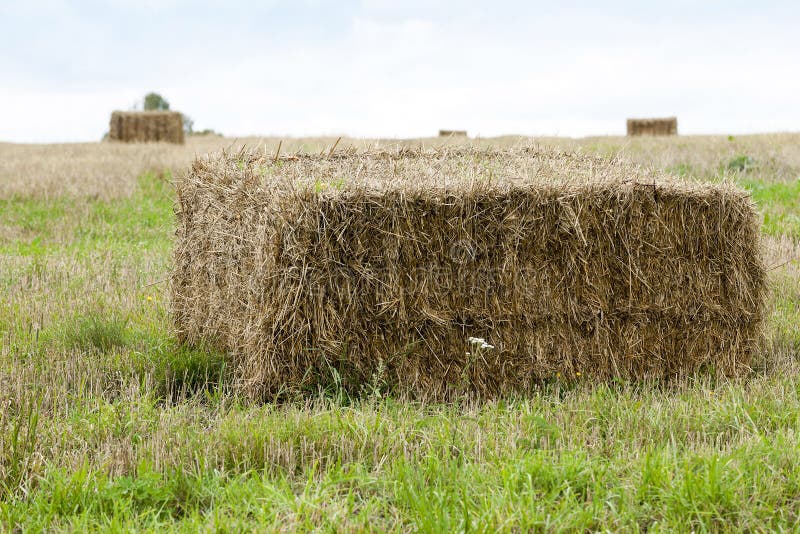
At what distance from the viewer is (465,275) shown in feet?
17.4

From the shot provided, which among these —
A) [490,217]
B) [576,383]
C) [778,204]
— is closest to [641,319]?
[576,383]

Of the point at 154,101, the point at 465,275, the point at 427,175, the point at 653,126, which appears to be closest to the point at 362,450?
the point at 465,275

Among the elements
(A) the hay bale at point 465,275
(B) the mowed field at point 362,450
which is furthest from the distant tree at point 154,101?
(A) the hay bale at point 465,275

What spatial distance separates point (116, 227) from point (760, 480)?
35.7 ft

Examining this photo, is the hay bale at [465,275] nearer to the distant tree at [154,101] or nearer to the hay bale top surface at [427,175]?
the hay bale top surface at [427,175]

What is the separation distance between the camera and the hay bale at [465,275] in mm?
5035

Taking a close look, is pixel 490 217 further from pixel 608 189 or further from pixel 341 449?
pixel 341 449

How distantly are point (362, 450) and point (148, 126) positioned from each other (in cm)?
2297

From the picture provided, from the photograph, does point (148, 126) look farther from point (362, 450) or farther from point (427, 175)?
point (362, 450)

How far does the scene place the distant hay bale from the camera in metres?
25.7

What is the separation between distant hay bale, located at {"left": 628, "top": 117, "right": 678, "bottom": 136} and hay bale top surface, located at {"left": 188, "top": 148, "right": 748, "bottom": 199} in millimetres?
19431

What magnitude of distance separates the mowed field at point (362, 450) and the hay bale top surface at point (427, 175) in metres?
1.34

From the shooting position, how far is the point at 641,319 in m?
5.84

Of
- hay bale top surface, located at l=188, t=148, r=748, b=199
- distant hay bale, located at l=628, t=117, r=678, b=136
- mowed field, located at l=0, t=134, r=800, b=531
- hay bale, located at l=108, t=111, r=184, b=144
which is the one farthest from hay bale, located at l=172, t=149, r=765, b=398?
distant hay bale, located at l=628, t=117, r=678, b=136
